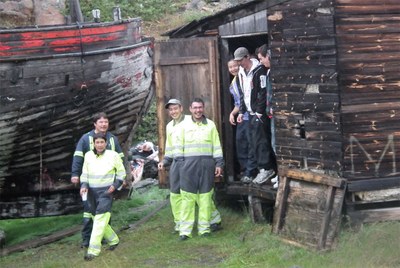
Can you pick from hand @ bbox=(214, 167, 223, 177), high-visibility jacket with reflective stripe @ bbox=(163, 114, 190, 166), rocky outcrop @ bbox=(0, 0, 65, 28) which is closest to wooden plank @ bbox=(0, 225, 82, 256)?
high-visibility jacket with reflective stripe @ bbox=(163, 114, 190, 166)

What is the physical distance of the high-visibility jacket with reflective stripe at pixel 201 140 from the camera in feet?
27.0

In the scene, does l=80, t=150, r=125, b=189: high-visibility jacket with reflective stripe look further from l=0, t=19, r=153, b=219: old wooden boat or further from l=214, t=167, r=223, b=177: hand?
l=0, t=19, r=153, b=219: old wooden boat

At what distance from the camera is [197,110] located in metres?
8.22

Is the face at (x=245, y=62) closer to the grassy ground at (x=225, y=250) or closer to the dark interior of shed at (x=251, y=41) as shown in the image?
the dark interior of shed at (x=251, y=41)

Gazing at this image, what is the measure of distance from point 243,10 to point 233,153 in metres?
2.00

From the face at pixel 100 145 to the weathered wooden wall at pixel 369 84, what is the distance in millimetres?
2844

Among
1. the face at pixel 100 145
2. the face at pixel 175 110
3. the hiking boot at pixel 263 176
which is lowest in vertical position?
the hiking boot at pixel 263 176

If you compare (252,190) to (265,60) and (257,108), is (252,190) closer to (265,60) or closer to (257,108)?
(257,108)

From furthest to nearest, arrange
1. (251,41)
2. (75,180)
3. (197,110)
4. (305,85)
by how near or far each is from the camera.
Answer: (251,41)
(197,110)
(75,180)
(305,85)

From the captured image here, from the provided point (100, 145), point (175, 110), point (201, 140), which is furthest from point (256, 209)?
point (100, 145)

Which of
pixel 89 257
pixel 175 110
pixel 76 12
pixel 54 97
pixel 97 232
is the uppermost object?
pixel 76 12

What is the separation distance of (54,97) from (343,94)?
189 inches

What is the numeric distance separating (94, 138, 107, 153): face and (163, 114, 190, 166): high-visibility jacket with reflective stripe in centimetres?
94

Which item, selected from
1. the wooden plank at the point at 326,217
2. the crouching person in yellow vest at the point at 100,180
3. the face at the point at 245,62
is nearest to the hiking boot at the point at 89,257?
the crouching person in yellow vest at the point at 100,180
